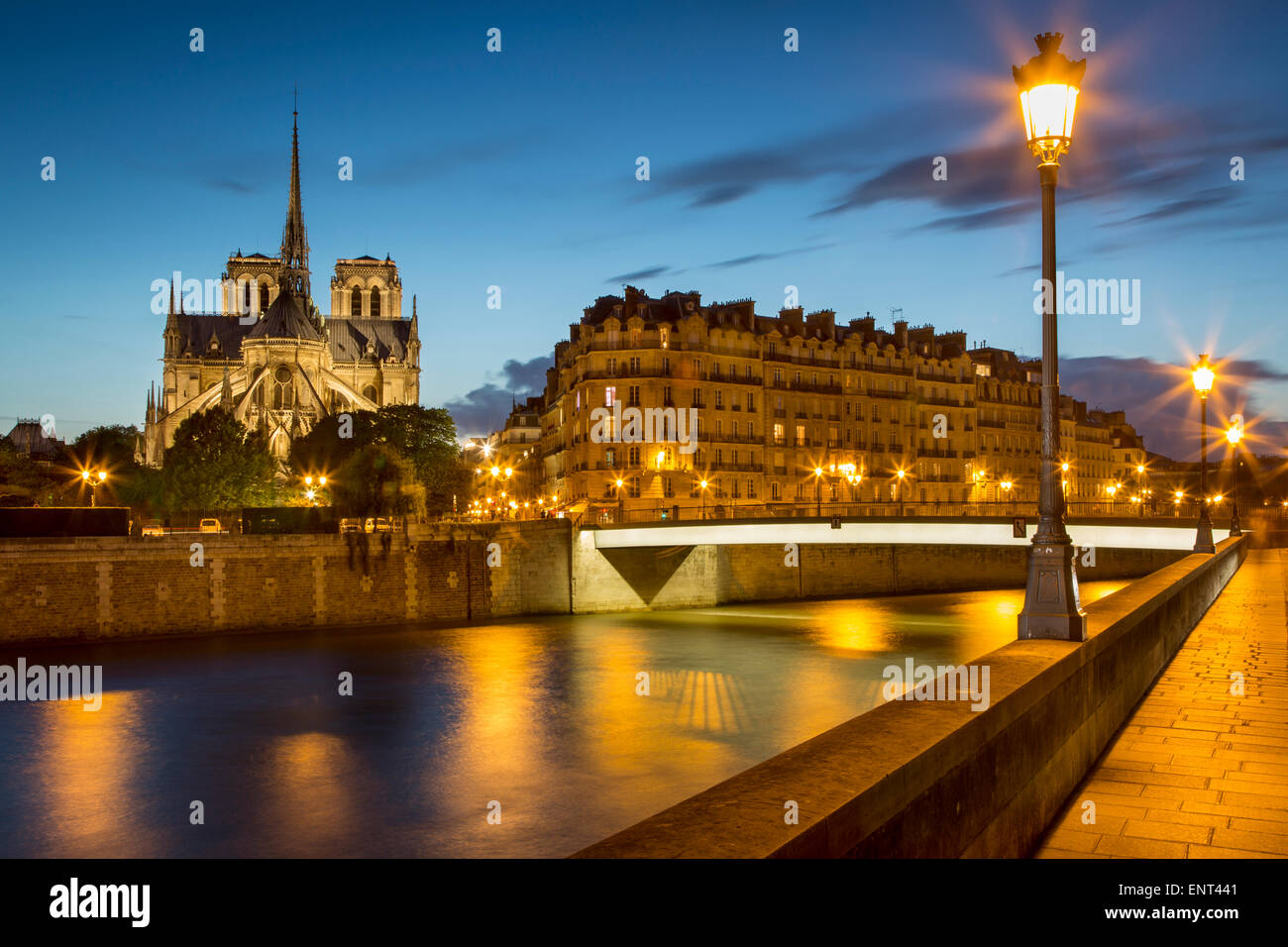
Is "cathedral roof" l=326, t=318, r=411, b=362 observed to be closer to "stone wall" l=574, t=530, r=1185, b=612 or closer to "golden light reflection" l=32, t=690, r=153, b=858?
"stone wall" l=574, t=530, r=1185, b=612

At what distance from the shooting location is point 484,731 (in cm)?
2567

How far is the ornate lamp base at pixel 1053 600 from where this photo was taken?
27.0ft

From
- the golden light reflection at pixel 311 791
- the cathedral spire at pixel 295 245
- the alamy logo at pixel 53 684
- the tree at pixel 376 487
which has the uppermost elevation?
the cathedral spire at pixel 295 245

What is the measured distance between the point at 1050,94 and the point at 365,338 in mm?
122828

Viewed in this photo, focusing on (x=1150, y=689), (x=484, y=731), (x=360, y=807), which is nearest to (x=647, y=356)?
(x=484, y=731)

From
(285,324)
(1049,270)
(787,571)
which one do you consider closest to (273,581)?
(787,571)

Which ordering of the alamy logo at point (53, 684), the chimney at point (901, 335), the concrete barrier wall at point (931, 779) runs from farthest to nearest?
the chimney at point (901, 335) < the alamy logo at point (53, 684) < the concrete barrier wall at point (931, 779)

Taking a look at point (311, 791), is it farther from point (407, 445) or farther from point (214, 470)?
point (407, 445)

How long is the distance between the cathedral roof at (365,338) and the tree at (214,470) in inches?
2238

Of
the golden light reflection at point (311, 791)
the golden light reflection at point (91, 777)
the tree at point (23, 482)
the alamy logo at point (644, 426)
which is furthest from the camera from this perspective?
the alamy logo at point (644, 426)

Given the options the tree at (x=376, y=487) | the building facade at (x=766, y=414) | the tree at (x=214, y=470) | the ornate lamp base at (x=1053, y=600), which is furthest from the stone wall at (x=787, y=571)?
the ornate lamp base at (x=1053, y=600)

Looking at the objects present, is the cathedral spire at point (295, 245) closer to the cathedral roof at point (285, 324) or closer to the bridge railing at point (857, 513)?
the cathedral roof at point (285, 324)

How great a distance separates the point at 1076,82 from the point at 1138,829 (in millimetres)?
5926

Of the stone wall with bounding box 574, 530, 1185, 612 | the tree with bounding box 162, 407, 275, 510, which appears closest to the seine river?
the stone wall with bounding box 574, 530, 1185, 612
